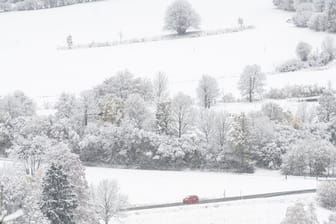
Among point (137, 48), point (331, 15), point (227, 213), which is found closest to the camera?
point (227, 213)

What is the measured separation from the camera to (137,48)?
Answer: 3873 inches

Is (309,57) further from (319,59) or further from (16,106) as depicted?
(16,106)

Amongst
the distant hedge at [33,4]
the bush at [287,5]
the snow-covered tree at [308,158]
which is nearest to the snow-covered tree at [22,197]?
the snow-covered tree at [308,158]

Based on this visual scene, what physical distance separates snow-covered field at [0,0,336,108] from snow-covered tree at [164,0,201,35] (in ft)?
12.5

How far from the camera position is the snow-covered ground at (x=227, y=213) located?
48.2 metres

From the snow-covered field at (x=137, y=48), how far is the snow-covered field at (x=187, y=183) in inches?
785

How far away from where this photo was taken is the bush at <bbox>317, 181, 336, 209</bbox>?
4872 centimetres

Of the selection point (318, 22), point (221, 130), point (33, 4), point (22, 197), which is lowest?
point (22, 197)

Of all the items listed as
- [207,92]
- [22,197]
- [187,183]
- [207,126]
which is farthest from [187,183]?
[207,92]

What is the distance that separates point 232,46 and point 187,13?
11.6m

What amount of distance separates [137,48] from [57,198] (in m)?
58.2

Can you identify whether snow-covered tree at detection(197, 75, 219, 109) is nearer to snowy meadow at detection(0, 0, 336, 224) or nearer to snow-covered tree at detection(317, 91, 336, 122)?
snowy meadow at detection(0, 0, 336, 224)

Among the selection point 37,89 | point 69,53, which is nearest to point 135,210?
point 37,89

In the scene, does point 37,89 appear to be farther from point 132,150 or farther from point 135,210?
point 135,210
